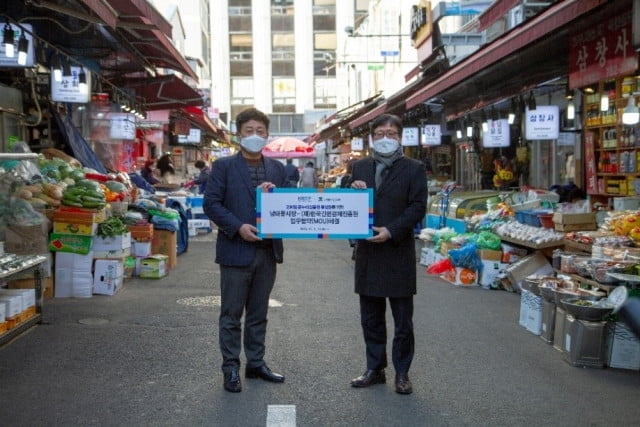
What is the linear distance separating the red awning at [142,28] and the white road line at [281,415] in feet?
Answer: 15.5

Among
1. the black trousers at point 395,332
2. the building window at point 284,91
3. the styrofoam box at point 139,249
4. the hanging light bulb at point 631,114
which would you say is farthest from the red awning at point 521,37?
the building window at point 284,91

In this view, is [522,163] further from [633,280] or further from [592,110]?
[633,280]

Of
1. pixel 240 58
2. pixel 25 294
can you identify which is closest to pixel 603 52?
pixel 25 294

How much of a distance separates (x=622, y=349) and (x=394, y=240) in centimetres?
249

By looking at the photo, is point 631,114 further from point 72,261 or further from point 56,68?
point 56,68

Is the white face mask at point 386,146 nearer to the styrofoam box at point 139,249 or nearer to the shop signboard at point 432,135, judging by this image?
the styrofoam box at point 139,249

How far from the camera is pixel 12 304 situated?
263 inches

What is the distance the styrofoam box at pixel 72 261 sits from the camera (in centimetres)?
896

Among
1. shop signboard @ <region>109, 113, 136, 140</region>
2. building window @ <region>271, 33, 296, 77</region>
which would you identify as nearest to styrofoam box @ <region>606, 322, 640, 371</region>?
shop signboard @ <region>109, 113, 136, 140</region>

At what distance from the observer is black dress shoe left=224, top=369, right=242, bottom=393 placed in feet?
17.2

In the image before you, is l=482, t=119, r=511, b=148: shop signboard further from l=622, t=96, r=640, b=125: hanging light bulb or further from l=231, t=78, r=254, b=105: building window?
l=231, t=78, r=254, b=105: building window

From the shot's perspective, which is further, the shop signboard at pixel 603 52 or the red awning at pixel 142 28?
the shop signboard at pixel 603 52

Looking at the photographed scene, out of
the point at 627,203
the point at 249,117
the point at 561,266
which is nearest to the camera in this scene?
the point at 249,117

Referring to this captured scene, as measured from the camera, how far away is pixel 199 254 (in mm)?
14148
